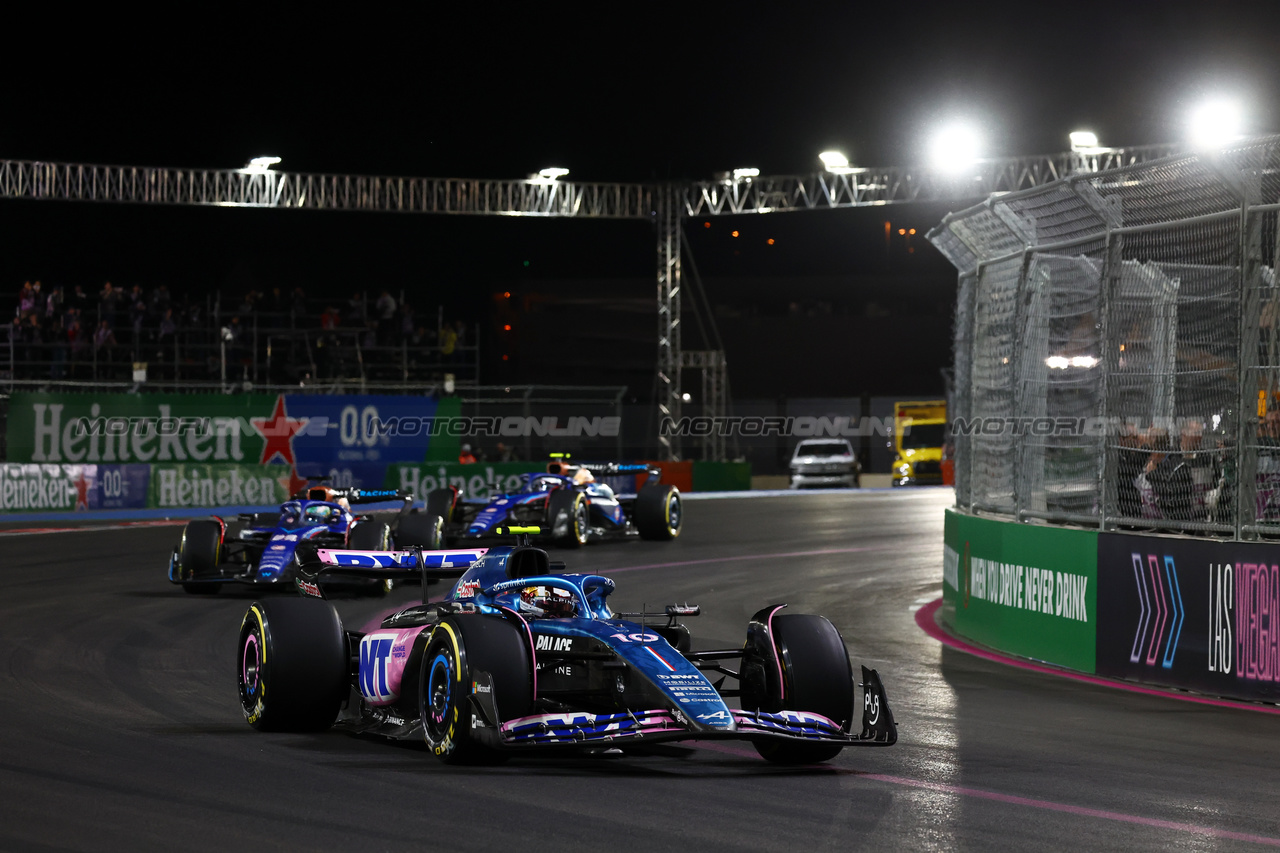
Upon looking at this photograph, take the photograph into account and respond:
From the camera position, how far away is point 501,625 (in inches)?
284

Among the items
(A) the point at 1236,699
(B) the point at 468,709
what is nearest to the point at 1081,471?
(A) the point at 1236,699

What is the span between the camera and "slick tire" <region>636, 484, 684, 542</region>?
22.4 meters

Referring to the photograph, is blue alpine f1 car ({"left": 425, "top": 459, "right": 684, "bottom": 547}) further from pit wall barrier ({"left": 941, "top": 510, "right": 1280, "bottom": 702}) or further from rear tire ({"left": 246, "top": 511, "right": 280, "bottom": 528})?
pit wall barrier ({"left": 941, "top": 510, "right": 1280, "bottom": 702})

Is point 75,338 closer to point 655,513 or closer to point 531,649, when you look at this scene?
point 655,513

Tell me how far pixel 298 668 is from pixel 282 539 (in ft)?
25.4

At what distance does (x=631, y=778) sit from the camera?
22.5ft

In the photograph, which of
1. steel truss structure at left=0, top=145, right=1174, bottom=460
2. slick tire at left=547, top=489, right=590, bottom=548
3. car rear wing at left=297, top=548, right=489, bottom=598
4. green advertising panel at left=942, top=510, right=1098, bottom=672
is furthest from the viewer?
steel truss structure at left=0, top=145, right=1174, bottom=460

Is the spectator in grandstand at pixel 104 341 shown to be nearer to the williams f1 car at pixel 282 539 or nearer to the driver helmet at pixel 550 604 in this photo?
the williams f1 car at pixel 282 539

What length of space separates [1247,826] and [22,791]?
512cm

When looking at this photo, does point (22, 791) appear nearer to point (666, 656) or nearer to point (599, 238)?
point (666, 656)

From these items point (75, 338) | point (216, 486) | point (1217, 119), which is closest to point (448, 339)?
point (75, 338)

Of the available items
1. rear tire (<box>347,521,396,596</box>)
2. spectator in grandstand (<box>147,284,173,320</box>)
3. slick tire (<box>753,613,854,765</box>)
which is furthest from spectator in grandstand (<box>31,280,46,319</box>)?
slick tire (<box>753,613,854,765</box>)

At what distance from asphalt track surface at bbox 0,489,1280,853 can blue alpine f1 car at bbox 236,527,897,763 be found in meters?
0.18

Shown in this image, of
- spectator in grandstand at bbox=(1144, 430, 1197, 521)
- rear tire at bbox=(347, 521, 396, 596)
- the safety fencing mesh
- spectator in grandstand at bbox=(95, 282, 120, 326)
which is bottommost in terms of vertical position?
rear tire at bbox=(347, 521, 396, 596)
